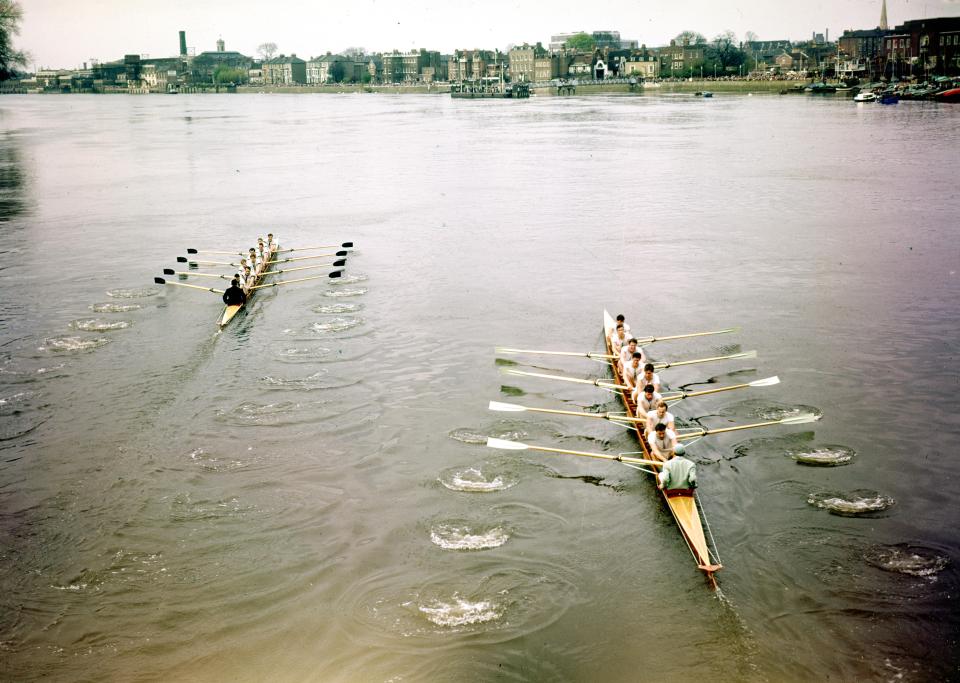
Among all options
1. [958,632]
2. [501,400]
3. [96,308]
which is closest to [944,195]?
[501,400]

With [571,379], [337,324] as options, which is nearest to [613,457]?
[571,379]

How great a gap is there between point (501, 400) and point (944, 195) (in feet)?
125

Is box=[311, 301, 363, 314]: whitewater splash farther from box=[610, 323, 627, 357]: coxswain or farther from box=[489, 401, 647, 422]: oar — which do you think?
box=[489, 401, 647, 422]: oar

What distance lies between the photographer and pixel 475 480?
52.0 ft

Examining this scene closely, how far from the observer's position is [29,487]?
1573 cm

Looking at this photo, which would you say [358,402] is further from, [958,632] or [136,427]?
[958,632]

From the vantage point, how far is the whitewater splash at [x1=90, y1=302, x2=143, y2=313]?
2703 centimetres

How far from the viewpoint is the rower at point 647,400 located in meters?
16.5

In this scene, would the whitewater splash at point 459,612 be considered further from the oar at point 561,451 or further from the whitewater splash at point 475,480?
the oar at point 561,451

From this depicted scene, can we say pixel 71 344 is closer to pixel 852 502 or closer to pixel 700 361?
pixel 700 361

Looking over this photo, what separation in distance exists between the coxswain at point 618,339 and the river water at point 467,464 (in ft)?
3.53

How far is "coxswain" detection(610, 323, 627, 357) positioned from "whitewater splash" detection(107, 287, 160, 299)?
1740 centimetres

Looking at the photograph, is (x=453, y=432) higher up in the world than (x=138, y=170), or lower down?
lower down

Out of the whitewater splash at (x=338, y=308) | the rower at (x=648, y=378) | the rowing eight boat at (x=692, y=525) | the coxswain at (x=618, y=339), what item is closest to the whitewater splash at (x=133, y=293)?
the whitewater splash at (x=338, y=308)
